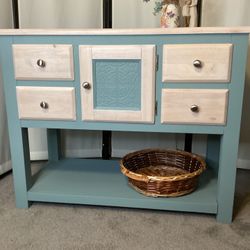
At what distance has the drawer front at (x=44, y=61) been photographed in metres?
1.17

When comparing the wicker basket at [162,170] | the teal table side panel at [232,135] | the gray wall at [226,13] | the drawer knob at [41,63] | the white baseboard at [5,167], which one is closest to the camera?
the teal table side panel at [232,135]

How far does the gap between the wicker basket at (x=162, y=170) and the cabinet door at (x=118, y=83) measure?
0.27 meters

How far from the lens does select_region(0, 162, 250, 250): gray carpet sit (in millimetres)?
1141

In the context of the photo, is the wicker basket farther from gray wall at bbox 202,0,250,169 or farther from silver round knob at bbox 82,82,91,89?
gray wall at bbox 202,0,250,169

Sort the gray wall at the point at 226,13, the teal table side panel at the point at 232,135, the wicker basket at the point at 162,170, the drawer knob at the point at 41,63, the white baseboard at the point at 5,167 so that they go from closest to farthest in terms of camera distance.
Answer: the teal table side panel at the point at 232,135
the drawer knob at the point at 41,63
the wicker basket at the point at 162,170
the gray wall at the point at 226,13
the white baseboard at the point at 5,167

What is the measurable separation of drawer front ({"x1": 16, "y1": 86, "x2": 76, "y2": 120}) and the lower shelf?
35 centimetres

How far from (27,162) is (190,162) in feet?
2.53

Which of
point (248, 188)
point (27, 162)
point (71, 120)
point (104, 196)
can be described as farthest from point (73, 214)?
point (248, 188)

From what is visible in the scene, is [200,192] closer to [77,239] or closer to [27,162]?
[77,239]

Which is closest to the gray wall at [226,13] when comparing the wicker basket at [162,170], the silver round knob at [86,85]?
the wicker basket at [162,170]

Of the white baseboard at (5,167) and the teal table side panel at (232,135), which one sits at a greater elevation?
the teal table side panel at (232,135)

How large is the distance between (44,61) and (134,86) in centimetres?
35

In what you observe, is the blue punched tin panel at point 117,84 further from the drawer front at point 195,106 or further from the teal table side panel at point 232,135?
the teal table side panel at point 232,135

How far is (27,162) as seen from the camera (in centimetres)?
134
